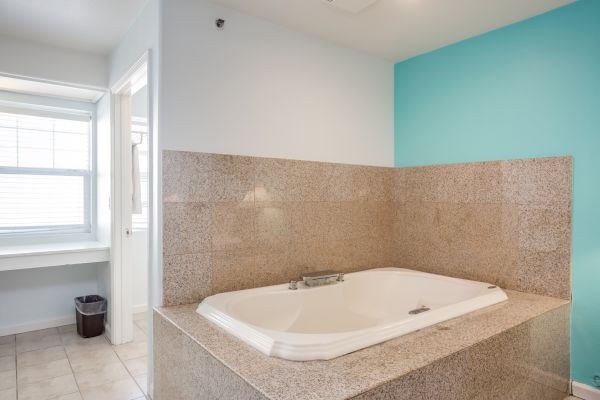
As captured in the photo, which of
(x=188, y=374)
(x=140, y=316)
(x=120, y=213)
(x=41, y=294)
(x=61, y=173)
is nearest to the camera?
(x=188, y=374)

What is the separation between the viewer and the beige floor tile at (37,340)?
3.04 m

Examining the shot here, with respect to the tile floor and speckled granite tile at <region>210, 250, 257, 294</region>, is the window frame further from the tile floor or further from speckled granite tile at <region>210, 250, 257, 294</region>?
speckled granite tile at <region>210, 250, 257, 294</region>

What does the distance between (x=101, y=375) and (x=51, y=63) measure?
2410 millimetres

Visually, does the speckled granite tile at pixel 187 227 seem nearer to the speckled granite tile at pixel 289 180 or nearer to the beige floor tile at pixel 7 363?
the speckled granite tile at pixel 289 180

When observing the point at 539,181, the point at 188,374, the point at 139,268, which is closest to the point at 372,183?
the point at 539,181

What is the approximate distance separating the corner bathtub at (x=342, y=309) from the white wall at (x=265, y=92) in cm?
92

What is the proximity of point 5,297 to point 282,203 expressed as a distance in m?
2.76

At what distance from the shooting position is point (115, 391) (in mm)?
2387

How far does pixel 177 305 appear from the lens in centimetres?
211

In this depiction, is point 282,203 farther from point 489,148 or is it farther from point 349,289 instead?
point 489,148

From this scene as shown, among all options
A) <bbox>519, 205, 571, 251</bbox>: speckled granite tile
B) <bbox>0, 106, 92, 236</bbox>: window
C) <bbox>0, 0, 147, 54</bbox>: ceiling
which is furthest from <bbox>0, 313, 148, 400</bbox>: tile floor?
<bbox>519, 205, 571, 251</bbox>: speckled granite tile

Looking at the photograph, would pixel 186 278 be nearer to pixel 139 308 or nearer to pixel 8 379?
pixel 8 379

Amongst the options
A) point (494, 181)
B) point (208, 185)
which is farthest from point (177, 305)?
point (494, 181)

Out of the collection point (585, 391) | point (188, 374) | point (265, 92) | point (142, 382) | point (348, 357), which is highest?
point (265, 92)
